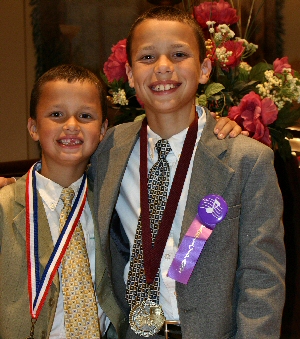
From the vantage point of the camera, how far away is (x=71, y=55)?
11.6ft

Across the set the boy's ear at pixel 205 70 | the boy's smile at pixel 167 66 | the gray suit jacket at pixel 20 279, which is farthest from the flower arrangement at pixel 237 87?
the gray suit jacket at pixel 20 279

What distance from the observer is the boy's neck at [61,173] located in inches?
65.1

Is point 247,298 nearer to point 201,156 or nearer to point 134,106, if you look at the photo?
point 201,156

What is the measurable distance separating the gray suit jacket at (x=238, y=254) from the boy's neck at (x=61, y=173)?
1.39ft

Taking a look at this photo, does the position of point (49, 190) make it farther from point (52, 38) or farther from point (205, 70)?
point (52, 38)

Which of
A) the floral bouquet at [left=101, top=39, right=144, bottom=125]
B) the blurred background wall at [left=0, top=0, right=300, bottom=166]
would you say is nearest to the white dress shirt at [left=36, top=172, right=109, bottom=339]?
the floral bouquet at [left=101, top=39, right=144, bottom=125]

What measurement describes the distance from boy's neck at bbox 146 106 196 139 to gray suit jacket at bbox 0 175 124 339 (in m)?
0.36

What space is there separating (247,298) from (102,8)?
2.64m

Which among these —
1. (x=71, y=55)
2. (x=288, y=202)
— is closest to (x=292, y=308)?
(x=288, y=202)

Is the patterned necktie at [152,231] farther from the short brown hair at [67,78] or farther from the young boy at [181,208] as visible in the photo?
the short brown hair at [67,78]

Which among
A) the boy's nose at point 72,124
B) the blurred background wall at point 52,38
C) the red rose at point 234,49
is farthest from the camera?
the blurred background wall at point 52,38

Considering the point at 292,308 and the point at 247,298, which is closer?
the point at 247,298

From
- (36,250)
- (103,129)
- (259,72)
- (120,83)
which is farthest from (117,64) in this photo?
(36,250)

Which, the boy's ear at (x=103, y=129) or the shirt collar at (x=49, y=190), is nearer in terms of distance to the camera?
the shirt collar at (x=49, y=190)
